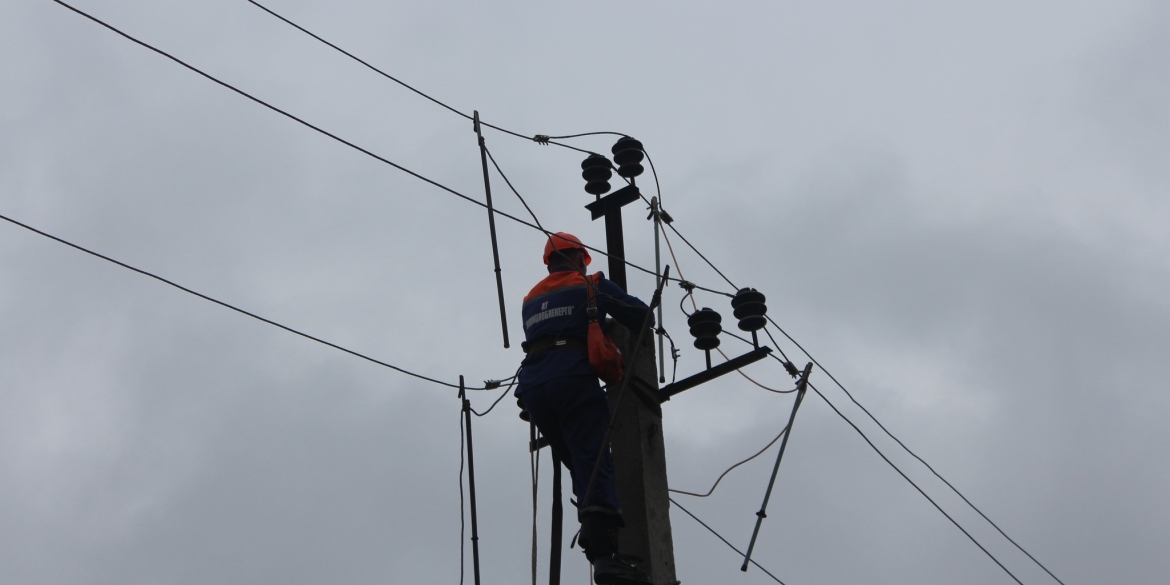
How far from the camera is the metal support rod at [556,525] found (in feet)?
22.7

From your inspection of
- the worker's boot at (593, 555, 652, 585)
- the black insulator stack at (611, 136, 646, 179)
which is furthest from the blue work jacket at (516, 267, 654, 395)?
the black insulator stack at (611, 136, 646, 179)

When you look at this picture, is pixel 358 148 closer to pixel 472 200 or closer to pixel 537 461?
pixel 472 200

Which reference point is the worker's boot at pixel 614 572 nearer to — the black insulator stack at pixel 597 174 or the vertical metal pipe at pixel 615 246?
the vertical metal pipe at pixel 615 246

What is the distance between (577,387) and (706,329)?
1143 millimetres

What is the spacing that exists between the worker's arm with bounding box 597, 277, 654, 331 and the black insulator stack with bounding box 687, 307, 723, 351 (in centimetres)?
56

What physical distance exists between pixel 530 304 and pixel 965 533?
4.99 m

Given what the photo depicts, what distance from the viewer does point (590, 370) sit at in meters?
6.95

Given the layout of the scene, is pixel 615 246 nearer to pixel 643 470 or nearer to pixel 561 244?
pixel 561 244

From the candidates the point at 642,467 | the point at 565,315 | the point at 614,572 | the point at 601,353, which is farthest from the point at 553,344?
the point at 614,572

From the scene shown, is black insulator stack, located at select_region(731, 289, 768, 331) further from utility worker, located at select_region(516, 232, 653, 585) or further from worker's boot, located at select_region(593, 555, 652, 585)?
worker's boot, located at select_region(593, 555, 652, 585)

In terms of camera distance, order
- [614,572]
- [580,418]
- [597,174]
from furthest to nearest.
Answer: [597,174] → [580,418] → [614,572]

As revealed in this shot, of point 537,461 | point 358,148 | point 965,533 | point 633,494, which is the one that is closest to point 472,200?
point 358,148

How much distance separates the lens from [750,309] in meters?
7.50

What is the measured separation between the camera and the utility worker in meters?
6.70
